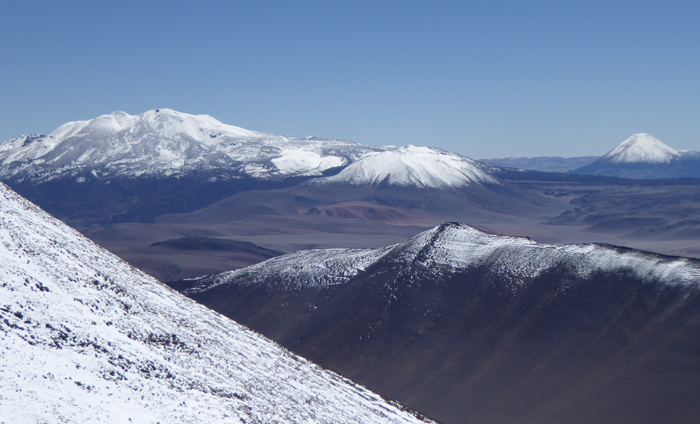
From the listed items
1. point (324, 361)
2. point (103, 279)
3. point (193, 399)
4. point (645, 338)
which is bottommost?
point (324, 361)

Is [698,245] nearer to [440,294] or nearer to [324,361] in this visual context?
[440,294]

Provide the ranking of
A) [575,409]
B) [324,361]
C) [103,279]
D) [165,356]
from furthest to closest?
[324,361] < [575,409] < [103,279] < [165,356]

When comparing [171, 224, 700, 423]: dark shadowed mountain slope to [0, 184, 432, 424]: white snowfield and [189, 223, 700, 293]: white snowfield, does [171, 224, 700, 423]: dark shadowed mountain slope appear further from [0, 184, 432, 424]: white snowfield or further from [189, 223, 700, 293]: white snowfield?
[0, 184, 432, 424]: white snowfield

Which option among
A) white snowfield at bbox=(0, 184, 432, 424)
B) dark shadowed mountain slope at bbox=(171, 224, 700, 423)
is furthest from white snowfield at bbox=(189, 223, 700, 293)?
white snowfield at bbox=(0, 184, 432, 424)

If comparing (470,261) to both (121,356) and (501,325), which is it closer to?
(501,325)

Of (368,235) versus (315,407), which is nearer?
(315,407)

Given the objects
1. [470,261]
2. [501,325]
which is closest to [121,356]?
[501,325]

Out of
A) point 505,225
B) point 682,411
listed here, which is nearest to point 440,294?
point 682,411
